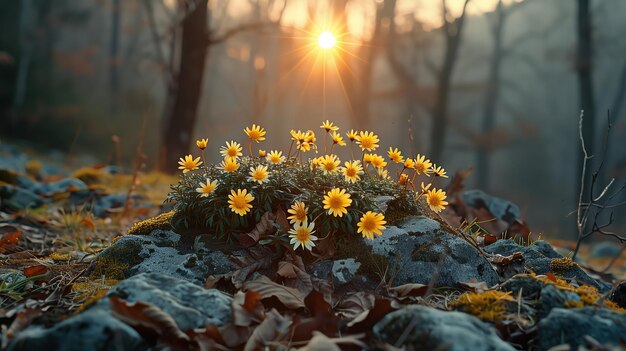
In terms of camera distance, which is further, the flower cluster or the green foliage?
the green foliage

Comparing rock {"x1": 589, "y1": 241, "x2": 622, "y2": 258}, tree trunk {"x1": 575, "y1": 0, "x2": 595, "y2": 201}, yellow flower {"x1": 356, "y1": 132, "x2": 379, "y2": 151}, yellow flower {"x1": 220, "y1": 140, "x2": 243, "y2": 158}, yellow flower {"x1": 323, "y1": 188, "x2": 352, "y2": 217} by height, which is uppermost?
tree trunk {"x1": 575, "y1": 0, "x2": 595, "y2": 201}

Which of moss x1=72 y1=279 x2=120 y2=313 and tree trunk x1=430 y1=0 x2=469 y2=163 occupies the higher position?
tree trunk x1=430 y1=0 x2=469 y2=163

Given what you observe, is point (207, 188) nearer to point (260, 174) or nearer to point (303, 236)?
point (260, 174)

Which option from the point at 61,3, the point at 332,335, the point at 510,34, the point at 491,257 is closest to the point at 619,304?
the point at 491,257

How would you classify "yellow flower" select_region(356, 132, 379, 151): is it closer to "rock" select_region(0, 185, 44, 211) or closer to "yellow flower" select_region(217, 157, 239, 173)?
"yellow flower" select_region(217, 157, 239, 173)

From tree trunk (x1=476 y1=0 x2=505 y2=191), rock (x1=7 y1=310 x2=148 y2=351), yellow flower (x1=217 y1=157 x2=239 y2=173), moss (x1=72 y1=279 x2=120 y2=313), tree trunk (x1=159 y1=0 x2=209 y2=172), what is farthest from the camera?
tree trunk (x1=476 y1=0 x2=505 y2=191)

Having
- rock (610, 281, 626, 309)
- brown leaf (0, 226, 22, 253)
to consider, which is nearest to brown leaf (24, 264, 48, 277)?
brown leaf (0, 226, 22, 253)

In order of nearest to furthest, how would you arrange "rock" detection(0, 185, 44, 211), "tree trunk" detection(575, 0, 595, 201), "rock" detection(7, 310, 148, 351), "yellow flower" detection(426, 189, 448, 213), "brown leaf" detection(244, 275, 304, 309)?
"rock" detection(7, 310, 148, 351) → "brown leaf" detection(244, 275, 304, 309) → "yellow flower" detection(426, 189, 448, 213) → "rock" detection(0, 185, 44, 211) → "tree trunk" detection(575, 0, 595, 201)
